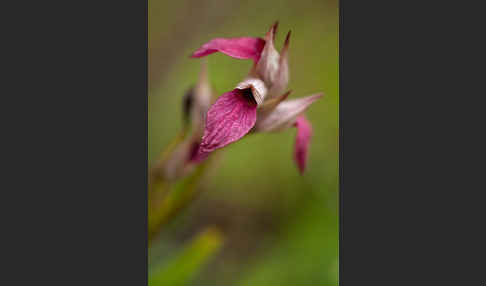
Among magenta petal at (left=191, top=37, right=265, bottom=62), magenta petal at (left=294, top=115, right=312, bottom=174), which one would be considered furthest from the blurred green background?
→ magenta petal at (left=191, top=37, right=265, bottom=62)

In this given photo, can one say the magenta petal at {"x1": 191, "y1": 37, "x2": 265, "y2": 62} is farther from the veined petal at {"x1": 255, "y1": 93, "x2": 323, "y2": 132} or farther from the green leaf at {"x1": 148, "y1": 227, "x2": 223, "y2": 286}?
the green leaf at {"x1": 148, "y1": 227, "x2": 223, "y2": 286}

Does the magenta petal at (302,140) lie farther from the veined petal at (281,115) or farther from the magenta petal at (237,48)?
the magenta petal at (237,48)

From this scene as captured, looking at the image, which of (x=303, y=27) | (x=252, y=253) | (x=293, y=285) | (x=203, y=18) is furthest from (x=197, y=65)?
(x=293, y=285)

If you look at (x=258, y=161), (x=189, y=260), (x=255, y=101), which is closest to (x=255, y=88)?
(x=255, y=101)

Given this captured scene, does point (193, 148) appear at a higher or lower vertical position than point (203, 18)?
lower

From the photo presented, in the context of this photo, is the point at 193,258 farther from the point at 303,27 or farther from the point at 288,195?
the point at 303,27

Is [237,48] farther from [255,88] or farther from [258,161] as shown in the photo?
[258,161]
